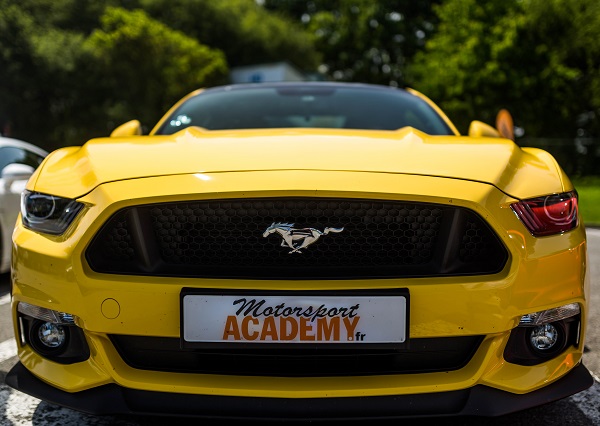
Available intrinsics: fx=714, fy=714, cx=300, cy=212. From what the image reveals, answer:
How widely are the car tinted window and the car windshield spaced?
2.36 metres

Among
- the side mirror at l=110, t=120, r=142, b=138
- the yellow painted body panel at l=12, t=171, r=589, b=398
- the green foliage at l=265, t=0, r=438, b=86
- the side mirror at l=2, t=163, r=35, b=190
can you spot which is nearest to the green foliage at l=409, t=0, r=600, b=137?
the green foliage at l=265, t=0, r=438, b=86

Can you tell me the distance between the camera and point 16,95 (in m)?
36.3

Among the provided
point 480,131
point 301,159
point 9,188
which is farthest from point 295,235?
point 9,188

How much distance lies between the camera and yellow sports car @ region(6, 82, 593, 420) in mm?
1904

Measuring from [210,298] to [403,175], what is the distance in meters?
0.64

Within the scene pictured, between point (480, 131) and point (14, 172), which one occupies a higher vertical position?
point (480, 131)

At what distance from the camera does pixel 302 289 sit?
6.22ft

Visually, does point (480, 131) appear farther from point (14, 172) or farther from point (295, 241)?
point (14, 172)

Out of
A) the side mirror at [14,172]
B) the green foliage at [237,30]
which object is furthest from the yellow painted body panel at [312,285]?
the green foliage at [237,30]

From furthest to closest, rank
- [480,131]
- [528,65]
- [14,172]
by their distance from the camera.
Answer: [528,65] → [14,172] → [480,131]

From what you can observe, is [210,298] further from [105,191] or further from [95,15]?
[95,15]

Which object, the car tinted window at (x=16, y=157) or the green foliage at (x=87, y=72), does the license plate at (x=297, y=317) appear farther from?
the green foliage at (x=87, y=72)

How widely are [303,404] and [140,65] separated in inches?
1485

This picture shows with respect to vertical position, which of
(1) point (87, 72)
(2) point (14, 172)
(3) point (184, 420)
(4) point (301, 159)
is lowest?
(1) point (87, 72)
